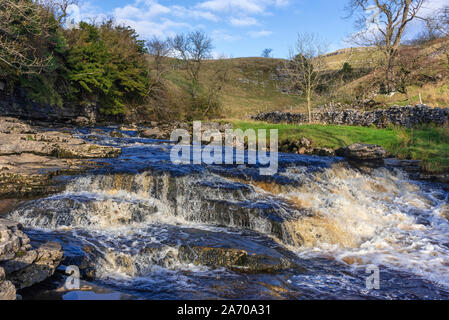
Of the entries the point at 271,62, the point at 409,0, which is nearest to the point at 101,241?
the point at 409,0

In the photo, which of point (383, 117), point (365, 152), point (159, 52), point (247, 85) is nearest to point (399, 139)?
point (365, 152)

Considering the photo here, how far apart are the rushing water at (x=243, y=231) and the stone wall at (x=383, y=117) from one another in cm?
678

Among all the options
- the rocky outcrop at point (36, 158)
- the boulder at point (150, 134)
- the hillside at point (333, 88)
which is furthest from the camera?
the hillside at point (333, 88)

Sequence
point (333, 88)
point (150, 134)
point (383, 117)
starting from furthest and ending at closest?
point (333, 88) → point (150, 134) → point (383, 117)

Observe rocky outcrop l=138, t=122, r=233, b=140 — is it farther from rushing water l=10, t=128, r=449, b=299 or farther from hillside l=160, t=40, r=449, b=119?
rushing water l=10, t=128, r=449, b=299

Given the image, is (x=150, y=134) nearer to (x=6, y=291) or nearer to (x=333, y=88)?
(x=6, y=291)

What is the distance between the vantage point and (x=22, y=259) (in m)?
4.03

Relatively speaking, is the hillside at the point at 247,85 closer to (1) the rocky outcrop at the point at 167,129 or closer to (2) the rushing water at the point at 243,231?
(1) the rocky outcrop at the point at 167,129

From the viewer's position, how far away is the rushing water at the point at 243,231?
474 centimetres

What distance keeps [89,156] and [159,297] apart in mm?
7670

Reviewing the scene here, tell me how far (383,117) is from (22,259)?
19865mm

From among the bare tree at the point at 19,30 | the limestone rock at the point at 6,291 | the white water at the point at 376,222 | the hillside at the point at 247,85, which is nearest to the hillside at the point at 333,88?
the hillside at the point at 247,85

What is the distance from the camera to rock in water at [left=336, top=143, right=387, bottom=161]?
44.5 ft
